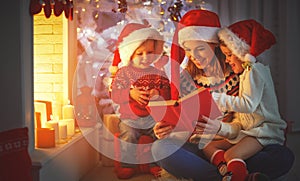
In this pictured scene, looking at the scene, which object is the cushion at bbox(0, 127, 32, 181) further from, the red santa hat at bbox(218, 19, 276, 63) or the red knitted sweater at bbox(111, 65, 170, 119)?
the red santa hat at bbox(218, 19, 276, 63)

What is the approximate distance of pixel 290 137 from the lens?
244cm

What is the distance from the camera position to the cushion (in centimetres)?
135

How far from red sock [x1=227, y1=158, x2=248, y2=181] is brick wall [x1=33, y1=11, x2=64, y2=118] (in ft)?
3.70

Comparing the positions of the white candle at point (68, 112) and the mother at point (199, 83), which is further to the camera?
the white candle at point (68, 112)

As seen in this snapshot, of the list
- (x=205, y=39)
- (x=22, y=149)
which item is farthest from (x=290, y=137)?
(x=22, y=149)

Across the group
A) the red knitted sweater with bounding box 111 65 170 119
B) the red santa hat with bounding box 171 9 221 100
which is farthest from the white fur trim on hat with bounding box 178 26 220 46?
the red knitted sweater with bounding box 111 65 170 119

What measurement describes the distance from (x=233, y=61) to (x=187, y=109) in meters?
0.30

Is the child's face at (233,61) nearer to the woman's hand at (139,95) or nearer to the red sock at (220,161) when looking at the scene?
the red sock at (220,161)

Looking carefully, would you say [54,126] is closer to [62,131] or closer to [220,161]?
[62,131]

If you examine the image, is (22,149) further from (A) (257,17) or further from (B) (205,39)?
(A) (257,17)

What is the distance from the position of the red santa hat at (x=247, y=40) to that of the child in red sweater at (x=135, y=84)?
1.46 ft

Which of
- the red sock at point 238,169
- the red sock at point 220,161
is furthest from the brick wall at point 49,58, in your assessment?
the red sock at point 238,169

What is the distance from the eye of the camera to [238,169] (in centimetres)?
148

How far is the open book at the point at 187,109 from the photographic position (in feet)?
5.09
